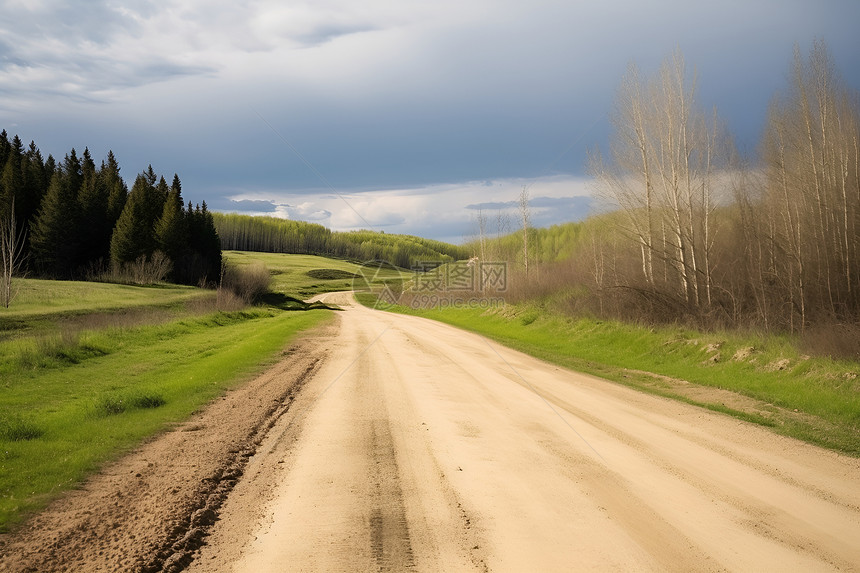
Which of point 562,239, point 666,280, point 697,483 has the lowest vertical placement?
point 697,483

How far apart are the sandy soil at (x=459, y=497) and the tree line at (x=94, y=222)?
56489 mm

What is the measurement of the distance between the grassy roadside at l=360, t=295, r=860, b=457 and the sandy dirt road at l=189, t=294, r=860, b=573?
4.15 ft

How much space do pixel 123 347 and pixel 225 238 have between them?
151449mm

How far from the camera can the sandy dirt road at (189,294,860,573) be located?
469cm

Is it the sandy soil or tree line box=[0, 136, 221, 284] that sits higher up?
tree line box=[0, 136, 221, 284]

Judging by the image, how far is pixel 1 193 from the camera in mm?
58312

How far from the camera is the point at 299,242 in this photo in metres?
177

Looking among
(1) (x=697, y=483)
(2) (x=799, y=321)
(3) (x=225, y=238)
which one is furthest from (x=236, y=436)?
(3) (x=225, y=238)

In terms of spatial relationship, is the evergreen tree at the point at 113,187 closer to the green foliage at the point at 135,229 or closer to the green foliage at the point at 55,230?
the green foliage at the point at 135,229

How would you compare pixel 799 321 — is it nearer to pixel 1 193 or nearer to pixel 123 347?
pixel 123 347

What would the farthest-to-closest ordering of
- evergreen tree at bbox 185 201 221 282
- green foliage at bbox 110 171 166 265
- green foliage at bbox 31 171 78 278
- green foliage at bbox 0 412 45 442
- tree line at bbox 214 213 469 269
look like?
tree line at bbox 214 213 469 269, evergreen tree at bbox 185 201 221 282, green foliage at bbox 110 171 166 265, green foliage at bbox 31 171 78 278, green foliage at bbox 0 412 45 442

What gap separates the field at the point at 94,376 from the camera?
7.12 meters

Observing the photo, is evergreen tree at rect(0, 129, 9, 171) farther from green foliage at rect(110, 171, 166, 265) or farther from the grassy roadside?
the grassy roadside

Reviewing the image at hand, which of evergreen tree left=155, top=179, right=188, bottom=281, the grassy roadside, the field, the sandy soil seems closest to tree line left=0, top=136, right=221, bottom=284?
evergreen tree left=155, top=179, right=188, bottom=281
